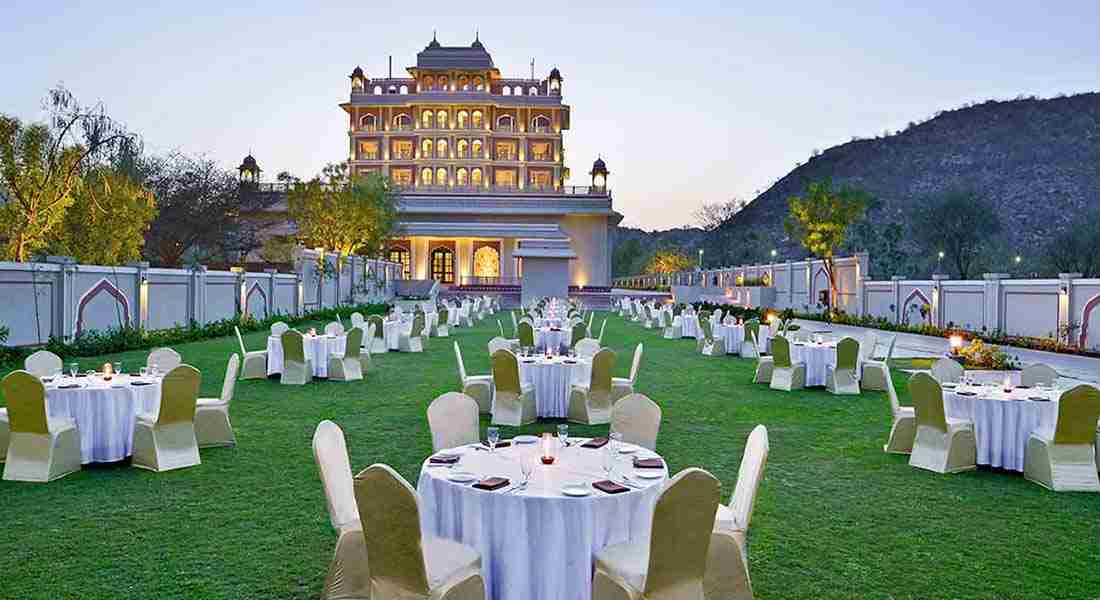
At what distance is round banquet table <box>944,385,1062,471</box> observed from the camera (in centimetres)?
755

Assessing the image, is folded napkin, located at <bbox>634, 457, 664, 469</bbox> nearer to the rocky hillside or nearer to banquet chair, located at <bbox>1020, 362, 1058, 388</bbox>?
banquet chair, located at <bbox>1020, 362, 1058, 388</bbox>

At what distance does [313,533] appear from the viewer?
227 inches

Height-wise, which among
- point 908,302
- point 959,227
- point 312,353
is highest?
point 959,227

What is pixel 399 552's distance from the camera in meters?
3.75

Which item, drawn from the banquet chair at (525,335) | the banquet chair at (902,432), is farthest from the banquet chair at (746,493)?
the banquet chair at (525,335)

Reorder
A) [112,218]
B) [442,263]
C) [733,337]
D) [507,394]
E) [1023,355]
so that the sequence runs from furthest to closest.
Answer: [442,263], [112,218], [733,337], [1023,355], [507,394]

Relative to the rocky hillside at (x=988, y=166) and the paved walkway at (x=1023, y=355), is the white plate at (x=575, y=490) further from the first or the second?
the rocky hillside at (x=988, y=166)

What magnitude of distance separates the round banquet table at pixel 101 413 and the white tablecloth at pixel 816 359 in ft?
32.7

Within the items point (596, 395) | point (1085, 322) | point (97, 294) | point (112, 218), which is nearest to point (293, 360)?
point (596, 395)

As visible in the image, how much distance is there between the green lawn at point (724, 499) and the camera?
4910mm

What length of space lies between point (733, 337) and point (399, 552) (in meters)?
16.8

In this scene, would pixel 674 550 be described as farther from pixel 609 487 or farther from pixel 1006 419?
pixel 1006 419

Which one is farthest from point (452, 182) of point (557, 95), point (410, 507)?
point (410, 507)

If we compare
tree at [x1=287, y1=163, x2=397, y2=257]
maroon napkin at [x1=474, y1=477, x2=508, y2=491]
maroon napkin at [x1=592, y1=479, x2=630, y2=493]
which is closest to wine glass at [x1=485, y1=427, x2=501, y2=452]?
maroon napkin at [x1=474, y1=477, x2=508, y2=491]
